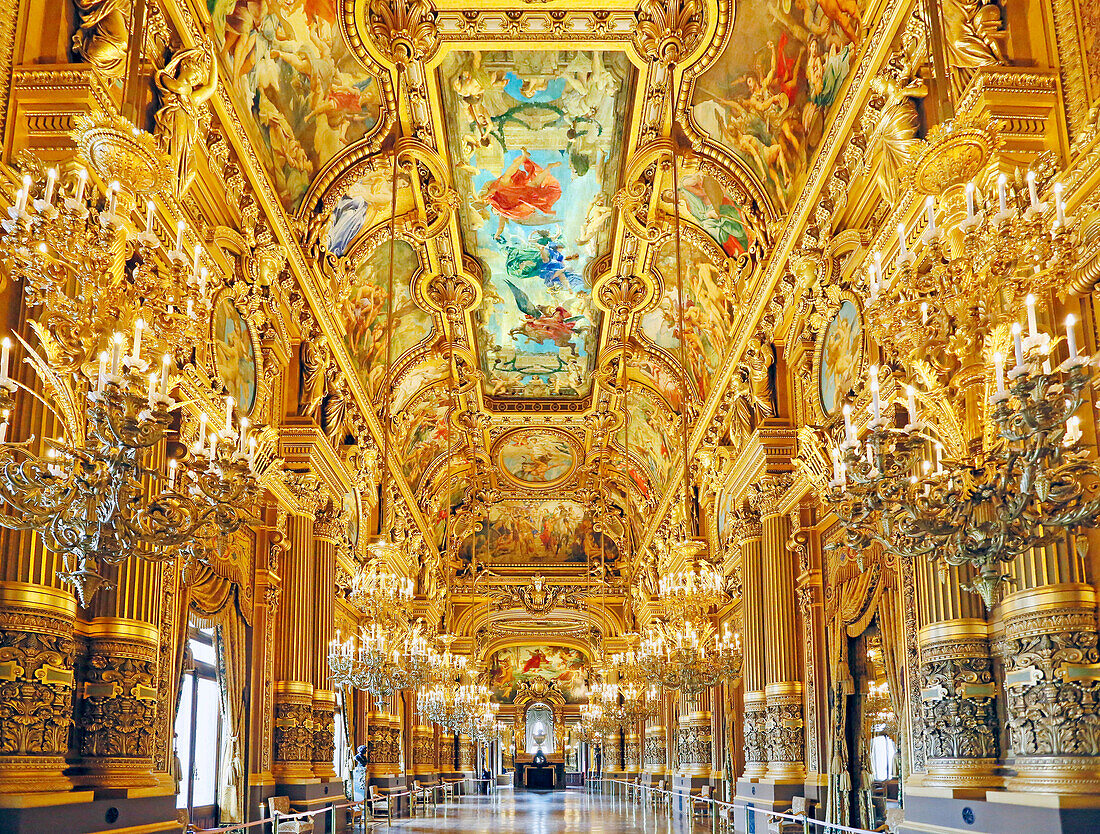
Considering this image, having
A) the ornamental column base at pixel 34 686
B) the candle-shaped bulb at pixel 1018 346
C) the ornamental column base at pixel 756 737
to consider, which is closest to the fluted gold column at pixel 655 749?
the ornamental column base at pixel 756 737

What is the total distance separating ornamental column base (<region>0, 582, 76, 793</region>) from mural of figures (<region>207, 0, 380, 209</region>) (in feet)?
22.4

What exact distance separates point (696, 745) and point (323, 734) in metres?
10.3

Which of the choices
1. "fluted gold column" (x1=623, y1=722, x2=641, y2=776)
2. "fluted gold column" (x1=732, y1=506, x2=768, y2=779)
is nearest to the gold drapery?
"fluted gold column" (x1=732, y1=506, x2=768, y2=779)

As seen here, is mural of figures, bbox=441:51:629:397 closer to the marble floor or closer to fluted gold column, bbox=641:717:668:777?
the marble floor

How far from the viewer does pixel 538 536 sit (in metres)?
36.8

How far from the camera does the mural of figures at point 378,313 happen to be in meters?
17.4

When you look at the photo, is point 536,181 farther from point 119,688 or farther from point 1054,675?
point 1054,675

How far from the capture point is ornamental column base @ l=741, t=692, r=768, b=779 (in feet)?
49.4

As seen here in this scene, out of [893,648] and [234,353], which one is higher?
[234,353]

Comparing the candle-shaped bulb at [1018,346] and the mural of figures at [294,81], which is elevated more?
the mural of figures at [294,81]

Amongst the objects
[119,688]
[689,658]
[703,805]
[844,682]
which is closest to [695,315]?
[689,658]

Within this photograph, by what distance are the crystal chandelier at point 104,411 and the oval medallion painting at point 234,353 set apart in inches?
237

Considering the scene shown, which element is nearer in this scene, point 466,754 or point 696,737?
point 696,737

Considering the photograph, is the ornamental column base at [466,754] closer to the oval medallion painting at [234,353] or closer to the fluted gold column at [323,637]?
the fluted gold column at [323,637]
